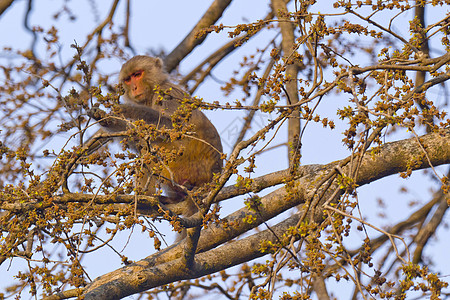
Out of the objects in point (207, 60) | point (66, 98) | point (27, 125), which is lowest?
point (66, 98)

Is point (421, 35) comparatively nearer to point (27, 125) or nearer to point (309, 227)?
point (309, 227)

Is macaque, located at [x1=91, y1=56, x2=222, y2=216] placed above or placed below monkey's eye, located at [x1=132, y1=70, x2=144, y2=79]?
below

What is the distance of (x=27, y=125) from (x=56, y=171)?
2279 mm

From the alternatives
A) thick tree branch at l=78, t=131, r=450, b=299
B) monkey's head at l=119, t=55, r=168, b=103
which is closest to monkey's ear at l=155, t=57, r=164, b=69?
monkey's head at l=119, t=55, r=168, b=103

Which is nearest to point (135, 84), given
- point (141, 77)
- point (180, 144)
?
point (141, 77)

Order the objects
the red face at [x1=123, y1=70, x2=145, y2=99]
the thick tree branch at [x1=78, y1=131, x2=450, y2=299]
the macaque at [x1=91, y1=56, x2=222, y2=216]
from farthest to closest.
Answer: the red face at [x1=123, y1=70, x2=145, y2=99] < the macaque at [x1=91, y1=56, x2=222, y2=216] < the thick tree branch at [x1=78, y1=131, x2=450, y2=299]

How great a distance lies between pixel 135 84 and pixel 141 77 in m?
0.15

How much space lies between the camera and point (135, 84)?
7227mm

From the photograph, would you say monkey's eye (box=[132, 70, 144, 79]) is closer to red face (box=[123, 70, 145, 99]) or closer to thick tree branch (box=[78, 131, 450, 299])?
red face (box=[123, 70, 145, 99])

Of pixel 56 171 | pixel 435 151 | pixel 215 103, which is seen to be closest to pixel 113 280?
pixel 56 171

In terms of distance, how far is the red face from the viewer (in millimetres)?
7140

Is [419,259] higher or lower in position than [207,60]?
lower

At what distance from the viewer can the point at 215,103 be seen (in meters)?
3.23

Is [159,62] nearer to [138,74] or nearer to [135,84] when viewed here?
[138,74]
